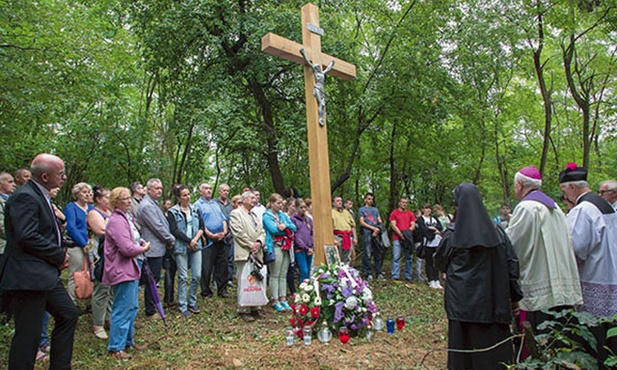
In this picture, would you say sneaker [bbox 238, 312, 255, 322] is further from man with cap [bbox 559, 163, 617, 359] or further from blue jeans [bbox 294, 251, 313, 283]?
man with cap [bbox 559, 163, 617, 359]

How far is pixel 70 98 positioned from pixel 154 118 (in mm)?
6747

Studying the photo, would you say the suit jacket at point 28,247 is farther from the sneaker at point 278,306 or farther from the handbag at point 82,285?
the sneaker at point 278,306

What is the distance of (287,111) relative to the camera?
10516 mm

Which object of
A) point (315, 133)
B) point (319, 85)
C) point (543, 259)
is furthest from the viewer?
point (319, 85)

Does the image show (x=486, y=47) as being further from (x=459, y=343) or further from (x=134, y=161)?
(x=134, y=161)

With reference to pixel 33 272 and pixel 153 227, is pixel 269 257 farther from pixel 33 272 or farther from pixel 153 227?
pixel 33 272

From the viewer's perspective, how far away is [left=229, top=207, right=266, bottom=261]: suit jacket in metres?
6.23

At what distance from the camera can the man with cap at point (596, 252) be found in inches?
147

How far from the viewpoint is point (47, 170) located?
347 cm

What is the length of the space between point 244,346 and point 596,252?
12.4ft

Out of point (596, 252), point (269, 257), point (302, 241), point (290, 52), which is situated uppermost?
point (290, 52)

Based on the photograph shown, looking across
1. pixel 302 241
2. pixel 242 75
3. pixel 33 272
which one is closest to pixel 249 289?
pixel 302 241

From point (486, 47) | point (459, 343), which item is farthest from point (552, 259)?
point (486, 47)

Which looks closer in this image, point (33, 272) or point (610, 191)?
point (33, 272)
